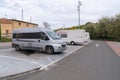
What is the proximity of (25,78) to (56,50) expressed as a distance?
483 inches

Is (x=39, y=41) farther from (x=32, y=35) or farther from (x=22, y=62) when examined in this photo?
(x=22, y=62)

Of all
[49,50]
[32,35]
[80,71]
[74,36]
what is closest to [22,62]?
[80,71]

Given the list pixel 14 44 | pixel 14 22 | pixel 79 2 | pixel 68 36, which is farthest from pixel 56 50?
pixel 14 22

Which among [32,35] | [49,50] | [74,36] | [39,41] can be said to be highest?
[32,35]

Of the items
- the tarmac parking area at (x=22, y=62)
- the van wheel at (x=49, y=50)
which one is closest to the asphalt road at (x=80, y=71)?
the tarmac parking area at (x=22, y=62)

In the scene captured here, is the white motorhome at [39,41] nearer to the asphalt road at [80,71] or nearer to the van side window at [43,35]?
the van side window at [43,35]

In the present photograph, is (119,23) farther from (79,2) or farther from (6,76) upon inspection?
(6,76)

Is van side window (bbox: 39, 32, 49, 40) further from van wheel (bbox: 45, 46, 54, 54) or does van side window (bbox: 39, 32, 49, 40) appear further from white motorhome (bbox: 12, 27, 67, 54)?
van wheel (bbox: 45, 46, 54, 54)

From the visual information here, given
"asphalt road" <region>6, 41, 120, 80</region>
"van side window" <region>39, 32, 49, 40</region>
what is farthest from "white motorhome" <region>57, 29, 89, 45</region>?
"asphalt road" <region>6, 41, 120, 80</region>

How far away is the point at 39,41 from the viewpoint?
23.7 metres

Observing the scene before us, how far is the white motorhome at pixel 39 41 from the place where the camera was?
23062mm

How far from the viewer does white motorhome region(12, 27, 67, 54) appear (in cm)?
2306

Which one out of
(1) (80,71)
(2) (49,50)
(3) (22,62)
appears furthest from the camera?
(2) (49,50)

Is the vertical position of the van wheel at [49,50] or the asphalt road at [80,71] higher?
the van wheel at [49,50]
